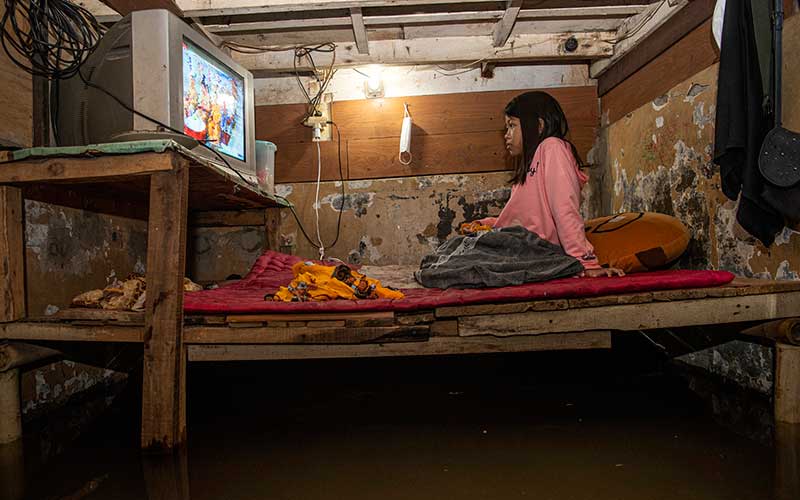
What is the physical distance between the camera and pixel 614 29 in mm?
3762

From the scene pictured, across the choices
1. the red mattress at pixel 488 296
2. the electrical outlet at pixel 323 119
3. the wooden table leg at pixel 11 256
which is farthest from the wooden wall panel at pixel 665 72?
the wooden table leg at pixel 11 256

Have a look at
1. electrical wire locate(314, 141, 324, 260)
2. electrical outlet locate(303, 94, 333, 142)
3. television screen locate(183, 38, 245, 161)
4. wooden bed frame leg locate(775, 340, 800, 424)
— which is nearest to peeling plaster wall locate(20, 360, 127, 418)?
television screen locate(183, 38, 245, 161)

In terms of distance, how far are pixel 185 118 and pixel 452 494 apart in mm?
2177

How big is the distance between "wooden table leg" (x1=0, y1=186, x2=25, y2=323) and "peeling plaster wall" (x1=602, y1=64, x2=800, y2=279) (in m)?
3.39

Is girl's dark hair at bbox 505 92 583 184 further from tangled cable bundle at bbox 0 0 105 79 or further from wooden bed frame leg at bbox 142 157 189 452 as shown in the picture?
tangled cable bundle at bbox 0 0 105 79

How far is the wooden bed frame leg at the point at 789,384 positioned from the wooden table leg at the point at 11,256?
3.17 m

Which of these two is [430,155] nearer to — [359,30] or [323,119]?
[323,119]

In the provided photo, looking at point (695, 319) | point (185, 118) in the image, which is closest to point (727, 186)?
point (695, 319)

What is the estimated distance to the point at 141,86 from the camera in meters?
2.27

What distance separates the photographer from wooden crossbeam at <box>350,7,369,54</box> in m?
3.27

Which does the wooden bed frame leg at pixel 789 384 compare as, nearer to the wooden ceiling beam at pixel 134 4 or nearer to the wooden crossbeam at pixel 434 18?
the wooden crossbeam at pixel 434 18

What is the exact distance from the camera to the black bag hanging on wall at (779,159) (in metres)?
1.91

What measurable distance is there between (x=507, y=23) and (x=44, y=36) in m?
2.86

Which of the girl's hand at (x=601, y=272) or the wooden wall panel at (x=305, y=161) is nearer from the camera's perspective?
the girl's hand at (x=601, y=272)
